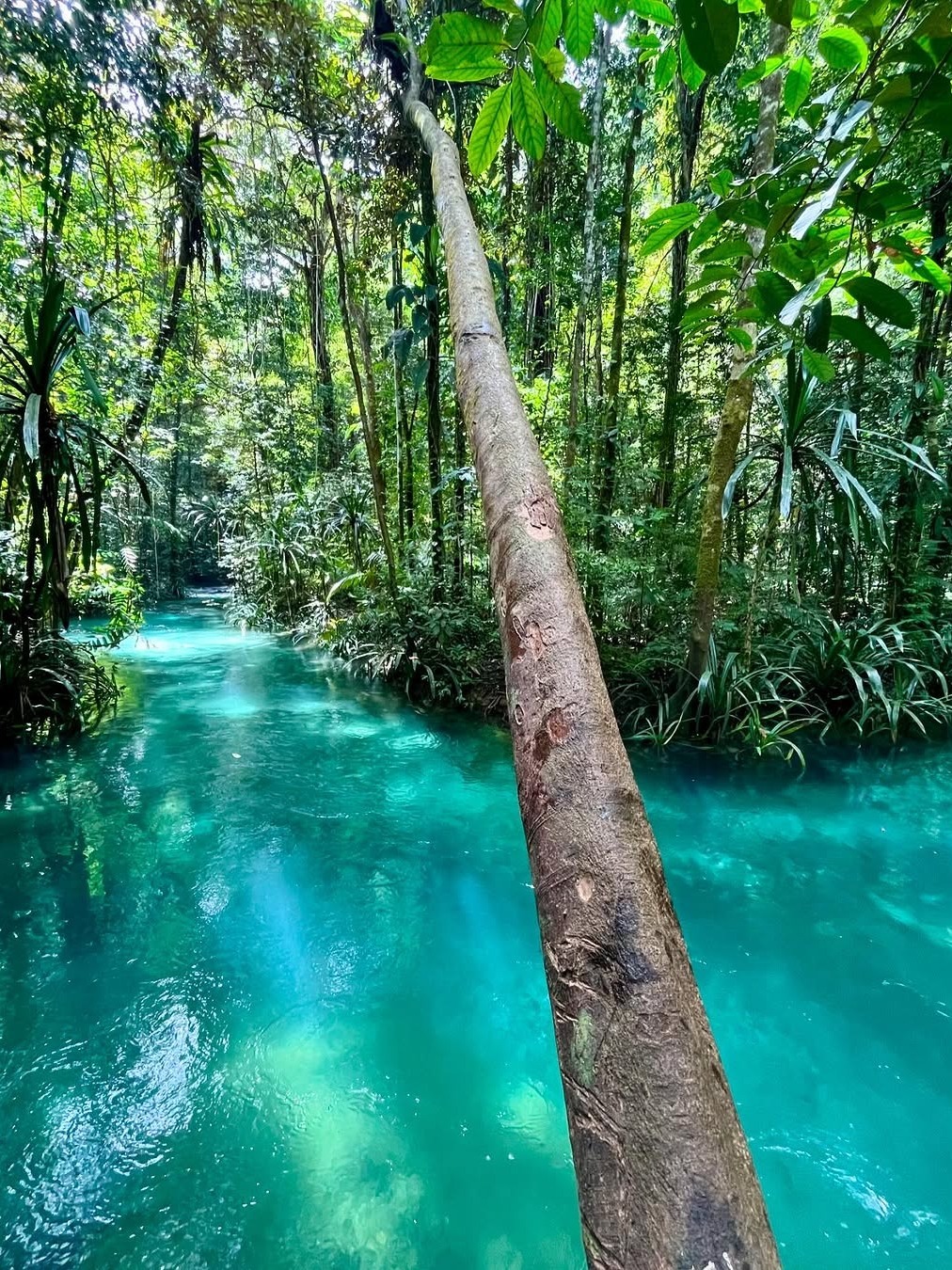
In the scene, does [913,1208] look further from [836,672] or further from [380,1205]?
[836,672]

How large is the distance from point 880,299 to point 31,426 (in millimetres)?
3706

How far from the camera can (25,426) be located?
2963 millimetres

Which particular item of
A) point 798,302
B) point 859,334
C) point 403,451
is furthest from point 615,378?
point 798,302

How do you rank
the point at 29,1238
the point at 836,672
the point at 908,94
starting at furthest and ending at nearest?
the point at 836,672, the point at 29,1238, the point at 908,94

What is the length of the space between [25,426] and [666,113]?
6423 mm

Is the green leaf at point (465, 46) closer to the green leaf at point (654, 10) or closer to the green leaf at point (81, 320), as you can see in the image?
the green leaf at point (654, 10)

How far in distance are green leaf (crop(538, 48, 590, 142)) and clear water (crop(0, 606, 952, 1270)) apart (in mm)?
2129

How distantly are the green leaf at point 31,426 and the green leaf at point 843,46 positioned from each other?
345 cm

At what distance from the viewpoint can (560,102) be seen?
32.8 inches

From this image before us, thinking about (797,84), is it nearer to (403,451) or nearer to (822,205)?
(822,205)

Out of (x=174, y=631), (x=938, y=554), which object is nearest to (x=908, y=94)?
(x=938, y=554)

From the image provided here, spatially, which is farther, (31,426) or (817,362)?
(31,426)

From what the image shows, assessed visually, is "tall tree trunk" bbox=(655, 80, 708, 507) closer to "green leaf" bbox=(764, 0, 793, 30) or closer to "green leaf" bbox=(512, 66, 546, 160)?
"green leaf" bbox=(512, 66, 546, 160)

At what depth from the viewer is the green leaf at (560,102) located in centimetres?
79
